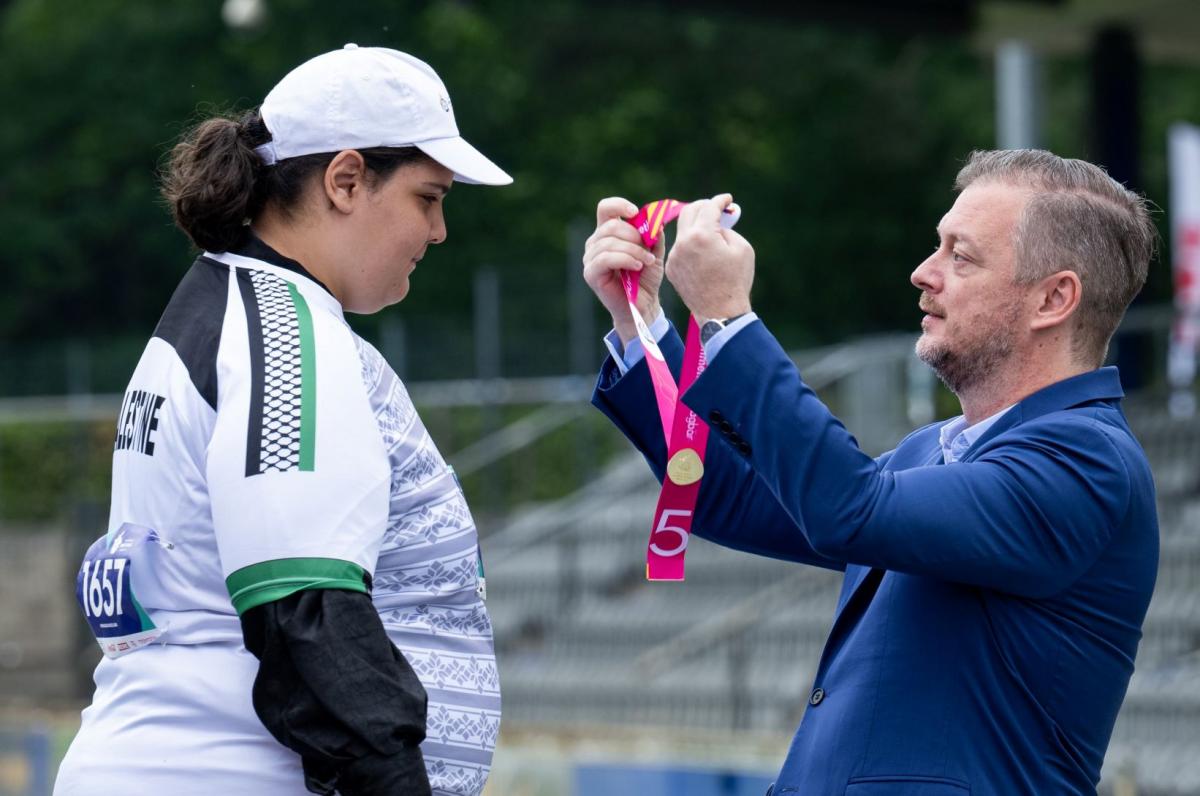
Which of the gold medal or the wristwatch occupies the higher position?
the wristwatch

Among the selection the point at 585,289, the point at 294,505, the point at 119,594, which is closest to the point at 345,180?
the point at 294,505

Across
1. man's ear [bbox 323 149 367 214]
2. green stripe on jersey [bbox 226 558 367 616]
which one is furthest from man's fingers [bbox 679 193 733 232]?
green stripe on jersey [bbox 226 558 367 616]

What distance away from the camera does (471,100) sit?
30078mm

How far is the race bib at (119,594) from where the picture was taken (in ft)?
A: 7.71

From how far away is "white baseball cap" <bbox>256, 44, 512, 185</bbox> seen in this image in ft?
8.04

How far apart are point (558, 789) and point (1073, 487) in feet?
15.7

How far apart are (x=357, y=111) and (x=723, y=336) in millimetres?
606

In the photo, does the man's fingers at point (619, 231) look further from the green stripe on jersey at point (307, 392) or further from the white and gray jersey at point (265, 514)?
the green stripe on jersey at point (307, 392)

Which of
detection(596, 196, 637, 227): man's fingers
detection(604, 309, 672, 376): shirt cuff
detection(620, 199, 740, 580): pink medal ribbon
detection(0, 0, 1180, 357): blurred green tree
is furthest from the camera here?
detection(0, 0, 1180, 357): blurred green tree

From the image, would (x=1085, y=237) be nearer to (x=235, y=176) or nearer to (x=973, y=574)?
(x=973, y=574)

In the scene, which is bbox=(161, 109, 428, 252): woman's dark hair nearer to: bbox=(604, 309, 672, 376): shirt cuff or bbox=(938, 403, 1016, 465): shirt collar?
bbox=(604, 309, 672, 376): shirt cuff

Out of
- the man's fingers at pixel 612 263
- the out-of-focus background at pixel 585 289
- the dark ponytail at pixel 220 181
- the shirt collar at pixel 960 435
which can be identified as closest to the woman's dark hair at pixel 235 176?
the dark ponytail at pixel 220 181

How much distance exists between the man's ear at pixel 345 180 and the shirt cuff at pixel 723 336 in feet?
1.78

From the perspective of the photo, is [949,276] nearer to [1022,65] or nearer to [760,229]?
[1022,65]
